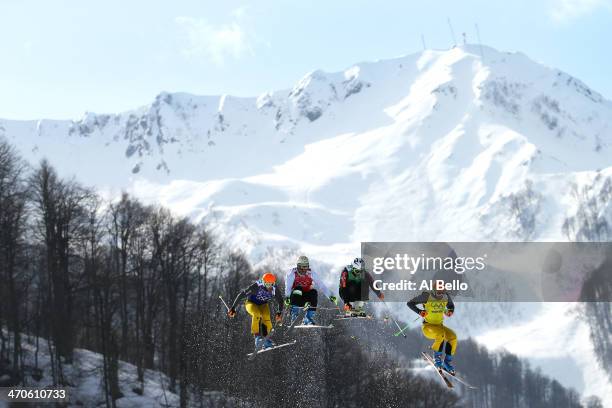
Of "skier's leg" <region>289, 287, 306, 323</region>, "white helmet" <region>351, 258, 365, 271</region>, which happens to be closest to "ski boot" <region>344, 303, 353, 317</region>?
"white helmet" <region>351, 258, 365, 271</region>

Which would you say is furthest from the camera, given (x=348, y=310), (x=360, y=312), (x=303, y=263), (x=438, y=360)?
(x=348, y=310)

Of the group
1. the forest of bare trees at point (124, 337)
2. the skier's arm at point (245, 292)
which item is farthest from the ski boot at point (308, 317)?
the forest of bare trees at point (124, 337)

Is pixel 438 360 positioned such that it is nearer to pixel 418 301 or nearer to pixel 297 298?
pixel 418 301

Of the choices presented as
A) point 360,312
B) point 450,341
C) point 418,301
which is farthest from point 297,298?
point 450,341

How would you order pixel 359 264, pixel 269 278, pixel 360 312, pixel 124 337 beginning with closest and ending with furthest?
pixel 269 278, pixel 359 264, pixel 360 312, pixel 124 337

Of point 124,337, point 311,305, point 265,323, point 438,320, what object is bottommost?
point 124,337


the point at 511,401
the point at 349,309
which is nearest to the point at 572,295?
the point at 511,401

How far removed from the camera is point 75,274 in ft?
177

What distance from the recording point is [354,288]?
959 inches

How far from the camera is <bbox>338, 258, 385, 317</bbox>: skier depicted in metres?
24.3

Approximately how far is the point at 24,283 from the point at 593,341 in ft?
460

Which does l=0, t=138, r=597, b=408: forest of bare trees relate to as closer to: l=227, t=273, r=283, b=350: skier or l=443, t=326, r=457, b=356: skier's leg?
l=227, t=273, r=283, b=350: skier

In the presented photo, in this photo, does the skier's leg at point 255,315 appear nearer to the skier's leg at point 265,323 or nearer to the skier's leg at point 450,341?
the skier's leg at point 265,323

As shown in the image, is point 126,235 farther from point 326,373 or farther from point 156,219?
point 326,373
